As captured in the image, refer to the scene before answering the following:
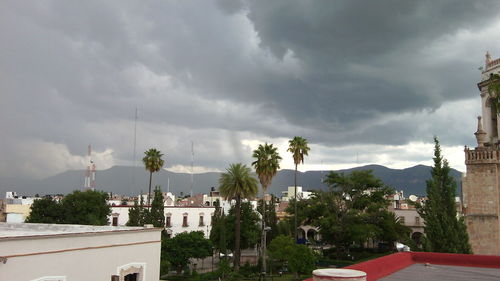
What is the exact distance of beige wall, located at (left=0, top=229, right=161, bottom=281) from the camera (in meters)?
13.3

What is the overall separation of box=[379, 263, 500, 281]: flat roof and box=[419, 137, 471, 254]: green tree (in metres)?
15.5

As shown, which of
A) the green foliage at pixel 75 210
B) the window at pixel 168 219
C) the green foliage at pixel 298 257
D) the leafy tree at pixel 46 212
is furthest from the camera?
the window at pixel 168 219

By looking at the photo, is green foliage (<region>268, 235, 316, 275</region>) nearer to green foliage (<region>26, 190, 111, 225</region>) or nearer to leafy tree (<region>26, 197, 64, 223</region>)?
green foliage (<region>26, 190, 111, 225</region>)

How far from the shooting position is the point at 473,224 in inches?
1217

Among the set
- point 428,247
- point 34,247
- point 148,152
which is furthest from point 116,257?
point 148,152

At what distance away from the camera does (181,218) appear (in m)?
63.0

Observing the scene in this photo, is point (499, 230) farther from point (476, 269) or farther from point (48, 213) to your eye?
point (48, 213)

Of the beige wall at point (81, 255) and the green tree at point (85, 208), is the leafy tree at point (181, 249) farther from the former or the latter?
the beige wall at point (81, 255)

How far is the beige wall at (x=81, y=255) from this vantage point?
13.3 m

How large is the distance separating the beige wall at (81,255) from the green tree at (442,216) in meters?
19.5

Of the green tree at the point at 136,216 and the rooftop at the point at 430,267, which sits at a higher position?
the rooftop at the point at 430,267

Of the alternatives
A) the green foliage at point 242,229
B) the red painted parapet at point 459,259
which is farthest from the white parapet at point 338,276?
the green foliage at point 242,229

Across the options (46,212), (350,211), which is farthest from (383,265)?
(46,212)

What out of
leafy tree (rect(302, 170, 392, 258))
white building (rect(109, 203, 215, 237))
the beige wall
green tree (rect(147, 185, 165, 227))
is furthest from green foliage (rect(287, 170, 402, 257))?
the beige wall
